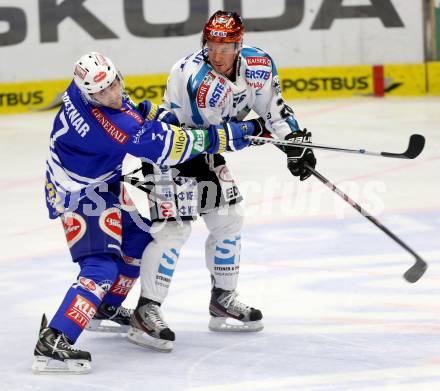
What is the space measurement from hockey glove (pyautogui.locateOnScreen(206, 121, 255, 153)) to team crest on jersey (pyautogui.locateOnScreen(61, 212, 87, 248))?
0.58m

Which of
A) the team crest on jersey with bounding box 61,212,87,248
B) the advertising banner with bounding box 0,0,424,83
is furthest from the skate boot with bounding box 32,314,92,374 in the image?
the advertising banner with bounding box 0,0,424,83

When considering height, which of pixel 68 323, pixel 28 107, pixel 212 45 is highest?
pixel 212 45

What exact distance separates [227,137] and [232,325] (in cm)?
92

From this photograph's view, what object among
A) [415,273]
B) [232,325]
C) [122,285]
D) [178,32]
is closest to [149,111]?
[122,285]

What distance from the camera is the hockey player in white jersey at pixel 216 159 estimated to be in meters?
5.04

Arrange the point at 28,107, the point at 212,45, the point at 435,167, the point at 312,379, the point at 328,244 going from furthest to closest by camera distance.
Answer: the point at 28,107 < the point at 435,167 < the point at 328,244 < the point at 212,45 < the point at 312,379

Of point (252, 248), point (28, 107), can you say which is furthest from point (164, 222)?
point (28, 107)

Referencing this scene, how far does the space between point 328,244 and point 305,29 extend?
5.20 m

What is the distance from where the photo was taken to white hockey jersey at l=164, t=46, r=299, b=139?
5.07 metres

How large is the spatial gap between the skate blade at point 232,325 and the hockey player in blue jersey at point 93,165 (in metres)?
0.62

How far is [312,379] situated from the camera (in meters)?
4.50

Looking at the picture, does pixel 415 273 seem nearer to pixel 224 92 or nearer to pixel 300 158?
pixel 300 158

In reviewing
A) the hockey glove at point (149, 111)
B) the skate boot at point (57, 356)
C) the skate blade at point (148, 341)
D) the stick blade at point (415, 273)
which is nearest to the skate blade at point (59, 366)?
the skate boot at point (57, 356)

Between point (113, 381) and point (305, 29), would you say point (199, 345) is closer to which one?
point (113, 381)
